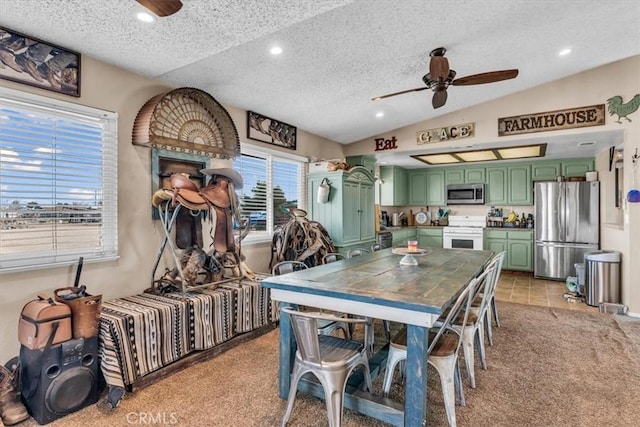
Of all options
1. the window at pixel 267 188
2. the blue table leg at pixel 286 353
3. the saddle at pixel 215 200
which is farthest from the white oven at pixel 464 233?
the blue table leg at pixel 286 353

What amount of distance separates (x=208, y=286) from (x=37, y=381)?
132 cm

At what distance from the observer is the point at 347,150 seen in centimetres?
614

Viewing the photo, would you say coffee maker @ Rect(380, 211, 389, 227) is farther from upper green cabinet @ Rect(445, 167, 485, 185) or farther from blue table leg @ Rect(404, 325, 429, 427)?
blue table leg @ Rect(404, 325, 429, 427)

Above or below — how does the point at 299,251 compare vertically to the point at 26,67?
below

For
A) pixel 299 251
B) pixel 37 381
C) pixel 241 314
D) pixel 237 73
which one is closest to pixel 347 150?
pixel 299 251

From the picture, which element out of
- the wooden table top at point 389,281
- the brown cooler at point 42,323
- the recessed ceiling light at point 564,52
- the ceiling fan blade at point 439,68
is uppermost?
the recessed ceiling light at point 564,52

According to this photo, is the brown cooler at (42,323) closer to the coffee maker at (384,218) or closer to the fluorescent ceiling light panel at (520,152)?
the fluorescent ceiling light panel at (520,152)

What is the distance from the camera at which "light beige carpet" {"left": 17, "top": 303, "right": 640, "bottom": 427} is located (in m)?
2.06

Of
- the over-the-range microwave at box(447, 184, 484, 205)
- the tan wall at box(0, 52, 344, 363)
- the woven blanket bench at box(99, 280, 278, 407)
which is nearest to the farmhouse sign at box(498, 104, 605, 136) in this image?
the over-the-range microwave at box(447, 184, 484, 205)

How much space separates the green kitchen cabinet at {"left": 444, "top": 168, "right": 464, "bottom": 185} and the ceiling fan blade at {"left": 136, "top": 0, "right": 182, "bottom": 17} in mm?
6886

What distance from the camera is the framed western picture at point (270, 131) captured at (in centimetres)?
414

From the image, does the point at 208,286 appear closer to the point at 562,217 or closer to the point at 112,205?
the point at 112,205

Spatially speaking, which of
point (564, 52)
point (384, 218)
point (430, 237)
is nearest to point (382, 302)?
point (564, 52)

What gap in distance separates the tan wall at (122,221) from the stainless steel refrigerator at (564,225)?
20.3 ft
